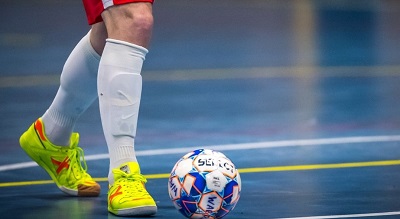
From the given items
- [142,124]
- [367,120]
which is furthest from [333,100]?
[142,124]

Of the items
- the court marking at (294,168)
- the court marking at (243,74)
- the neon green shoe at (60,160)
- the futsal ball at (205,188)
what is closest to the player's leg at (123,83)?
the futsal ball at (205,188)

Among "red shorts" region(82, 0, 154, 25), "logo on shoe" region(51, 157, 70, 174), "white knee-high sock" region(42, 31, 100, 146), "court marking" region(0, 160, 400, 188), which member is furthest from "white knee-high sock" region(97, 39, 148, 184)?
"court marking" region(0, 160, 400, 188)

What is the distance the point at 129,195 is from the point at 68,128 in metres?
0.76

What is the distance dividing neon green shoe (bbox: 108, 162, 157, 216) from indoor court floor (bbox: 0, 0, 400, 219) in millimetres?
85

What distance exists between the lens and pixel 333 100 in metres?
8.33

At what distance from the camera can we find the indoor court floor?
16.5ft

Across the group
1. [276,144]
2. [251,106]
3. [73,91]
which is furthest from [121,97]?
[251,106]

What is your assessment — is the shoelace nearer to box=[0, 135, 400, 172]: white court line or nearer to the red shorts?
the red shorts

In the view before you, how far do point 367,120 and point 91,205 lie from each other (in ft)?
9.78

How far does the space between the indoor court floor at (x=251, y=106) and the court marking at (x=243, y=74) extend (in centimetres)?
2

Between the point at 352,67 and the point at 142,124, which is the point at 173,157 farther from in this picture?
the point at 352,67

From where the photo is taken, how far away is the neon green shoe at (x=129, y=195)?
4.53m

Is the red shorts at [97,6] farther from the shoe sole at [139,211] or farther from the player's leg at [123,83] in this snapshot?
the shoe sole at [139,211]

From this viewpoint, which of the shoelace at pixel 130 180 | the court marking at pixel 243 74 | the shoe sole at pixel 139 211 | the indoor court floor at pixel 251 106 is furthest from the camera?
the court marking at pixel 243 74
